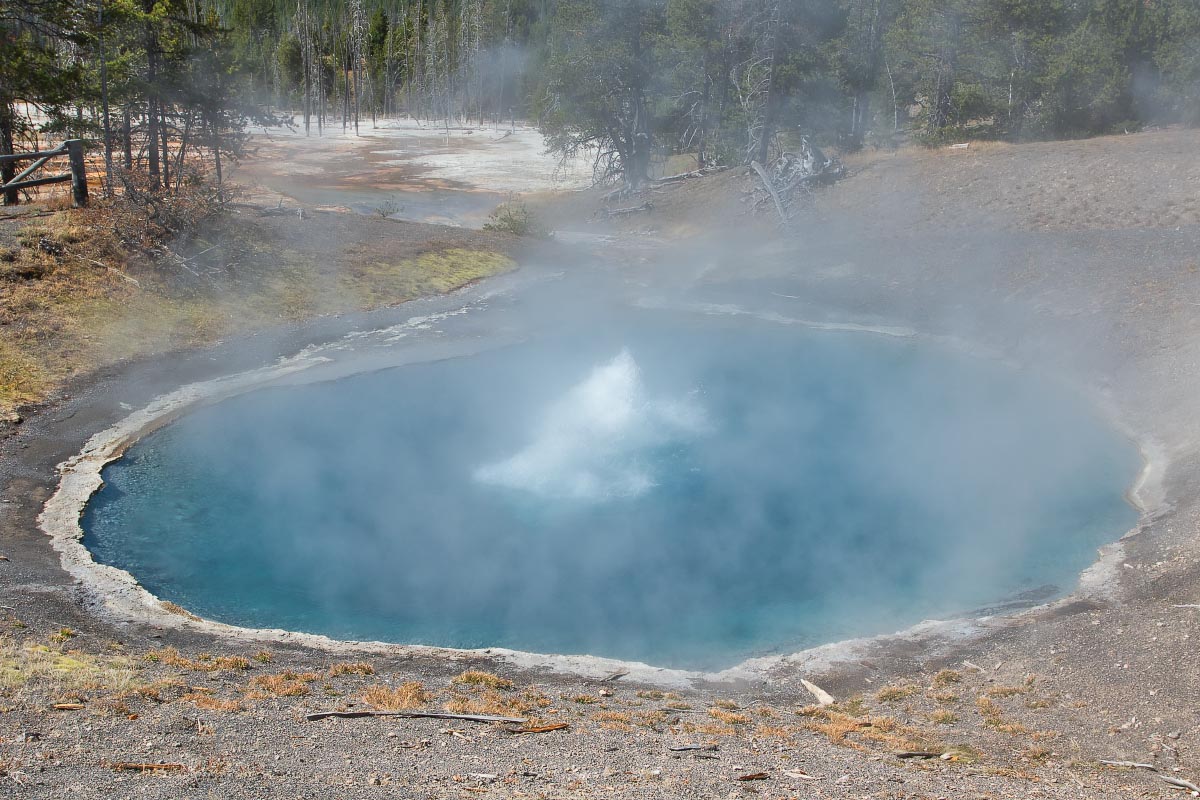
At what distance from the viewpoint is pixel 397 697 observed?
31.4 feet

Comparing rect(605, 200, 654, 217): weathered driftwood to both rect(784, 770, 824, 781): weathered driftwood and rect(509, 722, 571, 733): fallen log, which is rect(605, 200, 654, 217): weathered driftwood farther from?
rect(784, 770, 824, 781): weathered driftwood

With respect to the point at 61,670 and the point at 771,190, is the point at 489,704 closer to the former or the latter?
the point at 61,670

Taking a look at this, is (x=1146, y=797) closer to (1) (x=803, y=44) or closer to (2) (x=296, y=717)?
(2) (x=296, y=717)

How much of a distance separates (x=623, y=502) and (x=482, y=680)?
6493 millimetres

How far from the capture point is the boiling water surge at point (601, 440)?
695 inches

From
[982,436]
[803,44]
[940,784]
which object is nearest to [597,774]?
[940,784]

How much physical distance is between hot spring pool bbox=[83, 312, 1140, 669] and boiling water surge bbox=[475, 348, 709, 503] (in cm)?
7

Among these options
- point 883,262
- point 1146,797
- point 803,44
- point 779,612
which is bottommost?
point 779,612

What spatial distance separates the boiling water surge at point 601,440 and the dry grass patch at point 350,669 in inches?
258

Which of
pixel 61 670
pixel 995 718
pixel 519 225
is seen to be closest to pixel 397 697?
pixel 61 670

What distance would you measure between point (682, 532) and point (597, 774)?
8.43 m

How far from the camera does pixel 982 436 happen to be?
19875 millimetres

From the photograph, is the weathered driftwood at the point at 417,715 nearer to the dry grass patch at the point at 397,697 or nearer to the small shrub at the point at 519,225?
the dry grass patch at the point at 397,697

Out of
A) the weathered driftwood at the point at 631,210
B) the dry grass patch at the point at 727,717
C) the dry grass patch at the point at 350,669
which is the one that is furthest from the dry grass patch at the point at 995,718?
the weathered driftwood at the point at 631,210
